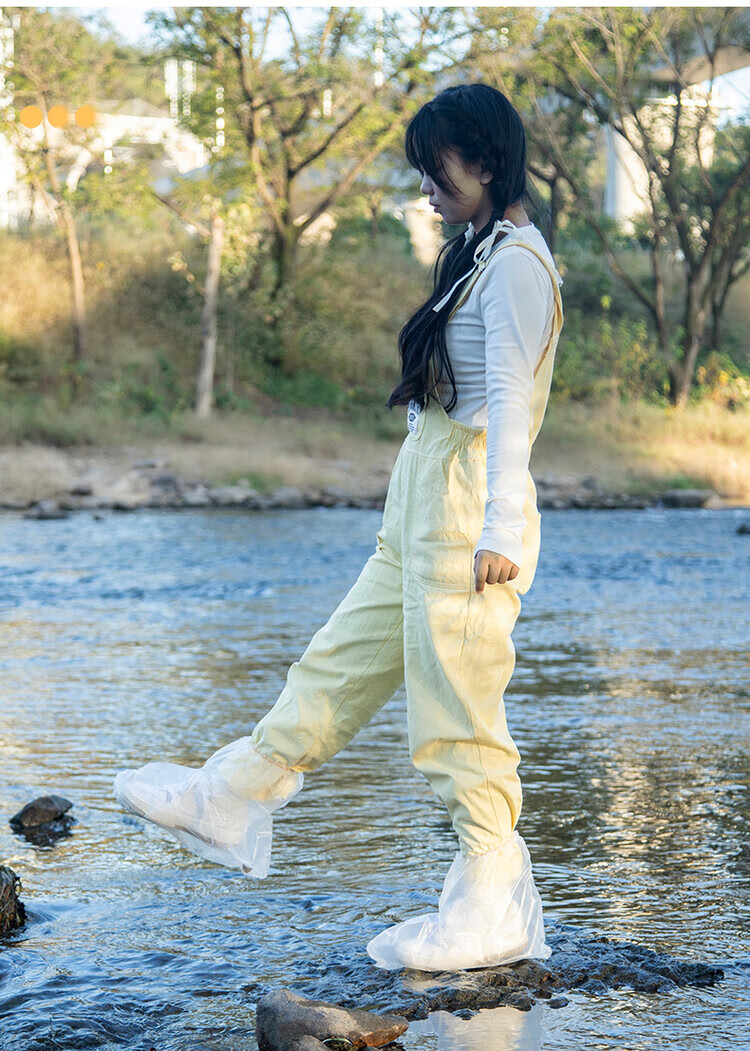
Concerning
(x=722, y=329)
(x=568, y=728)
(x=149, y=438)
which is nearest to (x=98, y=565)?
(x=568, y=728)

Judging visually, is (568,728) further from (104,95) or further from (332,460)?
(104,95)

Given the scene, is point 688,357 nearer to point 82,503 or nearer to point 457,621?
point 82,503

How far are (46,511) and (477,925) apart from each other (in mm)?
14641

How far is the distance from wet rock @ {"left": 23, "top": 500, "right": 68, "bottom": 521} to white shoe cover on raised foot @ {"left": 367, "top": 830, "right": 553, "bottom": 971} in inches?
556

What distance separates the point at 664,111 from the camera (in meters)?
27.1

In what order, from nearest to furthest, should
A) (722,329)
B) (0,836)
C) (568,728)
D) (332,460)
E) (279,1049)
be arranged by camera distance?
(279,1049)
(0,836)
(568,728)
(332,460)
(722,329)

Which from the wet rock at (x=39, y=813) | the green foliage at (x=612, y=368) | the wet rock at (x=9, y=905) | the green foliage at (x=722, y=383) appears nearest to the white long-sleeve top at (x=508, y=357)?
the wet rock at (x=9, y=905)

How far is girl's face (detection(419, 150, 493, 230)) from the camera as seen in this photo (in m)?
2.83

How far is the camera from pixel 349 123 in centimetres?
2564

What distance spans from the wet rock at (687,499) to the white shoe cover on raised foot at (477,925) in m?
17.2

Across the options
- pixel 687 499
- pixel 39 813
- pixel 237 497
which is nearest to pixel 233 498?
pixel 237 497

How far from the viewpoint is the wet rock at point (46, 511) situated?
54.1ft

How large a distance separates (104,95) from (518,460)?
2645cm

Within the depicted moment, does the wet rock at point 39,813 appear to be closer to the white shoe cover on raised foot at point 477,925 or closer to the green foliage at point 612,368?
the white shoe cover on raised foot at point 477,925
